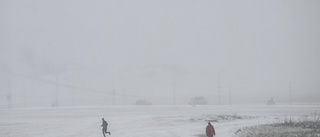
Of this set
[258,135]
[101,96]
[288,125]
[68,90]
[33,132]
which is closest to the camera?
[258,135]

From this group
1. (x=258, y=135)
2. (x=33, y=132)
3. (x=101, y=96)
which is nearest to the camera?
(x=258, y=135)

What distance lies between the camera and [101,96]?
6216 inches

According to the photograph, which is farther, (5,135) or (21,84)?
(21,84)

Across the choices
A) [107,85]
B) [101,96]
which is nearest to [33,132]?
[101,96]

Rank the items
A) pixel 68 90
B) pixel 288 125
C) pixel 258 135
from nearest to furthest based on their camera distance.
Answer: pixel 258 135 < pixel 288 125 < pixel 68 90

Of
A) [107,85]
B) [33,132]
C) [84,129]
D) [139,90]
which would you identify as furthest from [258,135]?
[107,85]

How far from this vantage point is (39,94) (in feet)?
520

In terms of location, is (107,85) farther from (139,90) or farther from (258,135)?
(258,135)

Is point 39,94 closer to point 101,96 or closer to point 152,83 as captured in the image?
point 101,96

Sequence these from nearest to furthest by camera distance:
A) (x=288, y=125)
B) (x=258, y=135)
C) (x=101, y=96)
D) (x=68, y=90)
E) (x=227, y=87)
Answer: (x=258, y=135)
(x=288, y=125)
(x=101, y=96)
(x=68, y=90)
(x=227, y=87)

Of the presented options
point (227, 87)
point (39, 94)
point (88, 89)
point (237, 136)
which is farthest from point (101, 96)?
point (237, 136)

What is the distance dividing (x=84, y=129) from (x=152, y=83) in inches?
6294

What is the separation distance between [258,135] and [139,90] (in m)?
152

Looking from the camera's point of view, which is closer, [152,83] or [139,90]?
[139,90]
